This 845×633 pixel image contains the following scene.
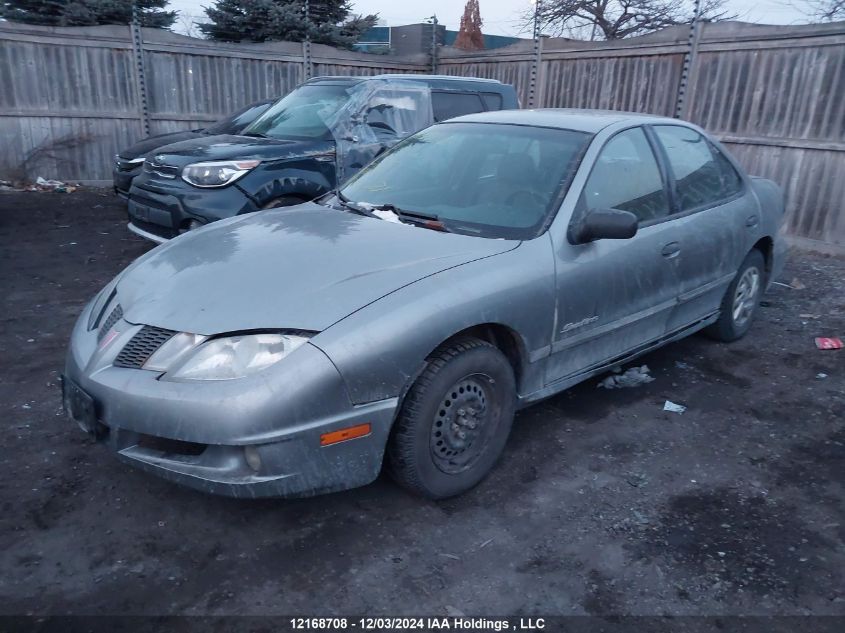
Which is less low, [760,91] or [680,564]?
[760,91]

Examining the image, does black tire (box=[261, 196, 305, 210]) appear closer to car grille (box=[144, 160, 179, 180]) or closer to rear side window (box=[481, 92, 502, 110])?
car grille (box=[144, 160, 179, 180])

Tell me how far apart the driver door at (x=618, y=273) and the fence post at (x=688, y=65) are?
18.5ft

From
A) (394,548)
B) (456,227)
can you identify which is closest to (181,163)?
(456,227)

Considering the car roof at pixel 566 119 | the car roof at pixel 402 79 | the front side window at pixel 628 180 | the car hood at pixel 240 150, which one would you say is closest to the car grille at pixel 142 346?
the front side window at pixel 628 180

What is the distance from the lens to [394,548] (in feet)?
9.25

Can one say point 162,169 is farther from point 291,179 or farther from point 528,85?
point 528,85

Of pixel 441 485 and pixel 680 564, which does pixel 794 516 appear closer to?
pixel 680 564

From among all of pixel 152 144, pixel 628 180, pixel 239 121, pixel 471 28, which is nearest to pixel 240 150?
pixel 239 121

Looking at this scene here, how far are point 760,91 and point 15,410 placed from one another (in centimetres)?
858

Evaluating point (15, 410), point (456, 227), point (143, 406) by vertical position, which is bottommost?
point (15, 410)

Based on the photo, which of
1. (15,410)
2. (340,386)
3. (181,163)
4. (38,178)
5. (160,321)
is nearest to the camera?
(340,386)

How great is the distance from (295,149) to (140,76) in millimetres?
6813

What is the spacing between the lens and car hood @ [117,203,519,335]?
2.67 metres

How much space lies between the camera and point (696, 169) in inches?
177
